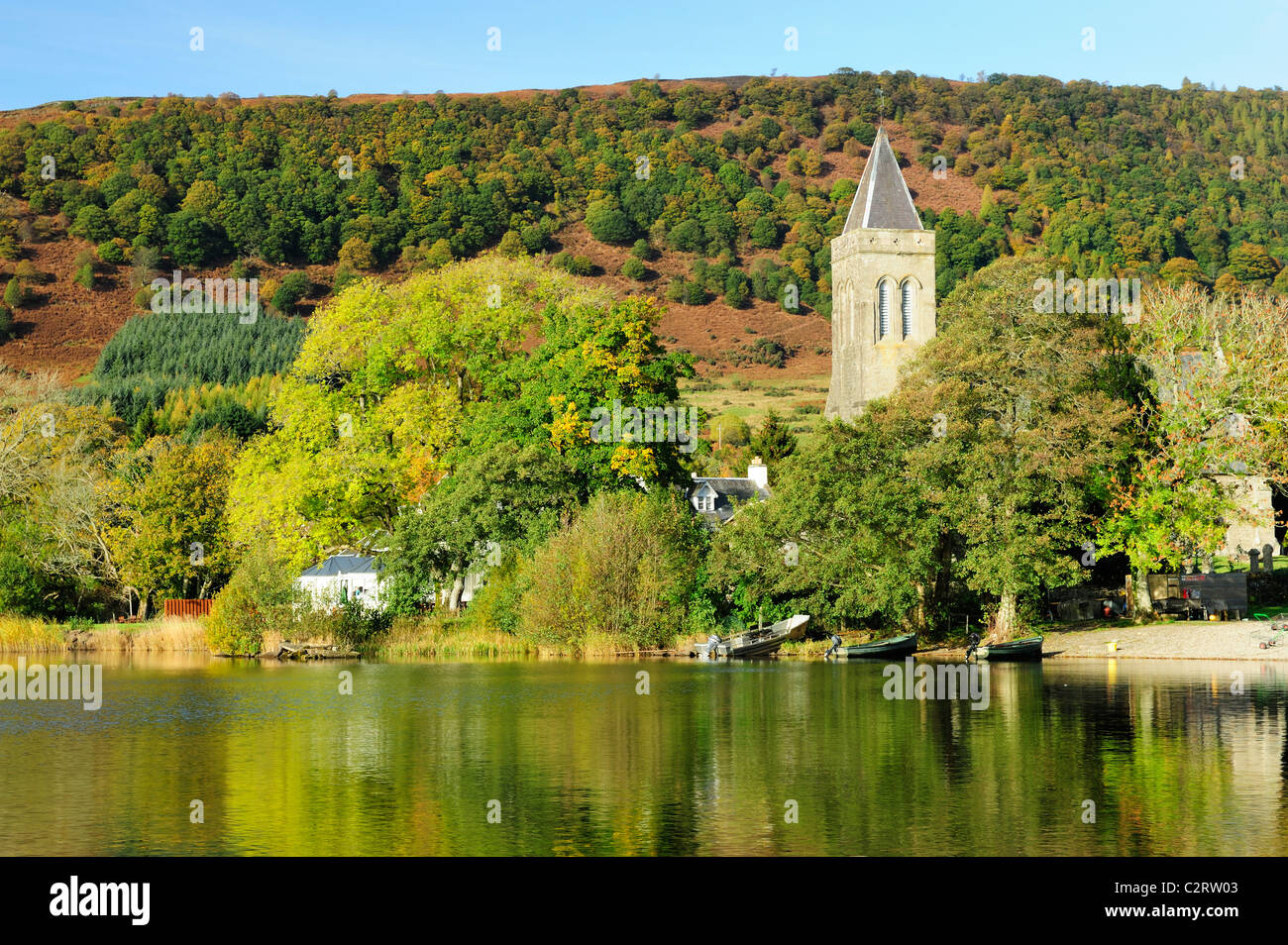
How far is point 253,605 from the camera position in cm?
5116

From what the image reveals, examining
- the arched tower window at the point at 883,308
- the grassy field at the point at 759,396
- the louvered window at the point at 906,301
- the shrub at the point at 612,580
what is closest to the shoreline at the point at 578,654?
the shrub at the point at 612,580

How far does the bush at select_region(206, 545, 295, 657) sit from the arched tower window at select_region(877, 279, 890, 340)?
45.4 m

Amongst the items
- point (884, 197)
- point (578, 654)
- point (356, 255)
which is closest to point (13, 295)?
point (356, 255)

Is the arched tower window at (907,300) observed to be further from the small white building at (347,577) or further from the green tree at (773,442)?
the small white building at (347,577)

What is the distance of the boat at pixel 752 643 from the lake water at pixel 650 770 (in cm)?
1167

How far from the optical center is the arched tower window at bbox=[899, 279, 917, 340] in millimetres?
85625

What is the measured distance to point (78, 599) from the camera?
62.5 m

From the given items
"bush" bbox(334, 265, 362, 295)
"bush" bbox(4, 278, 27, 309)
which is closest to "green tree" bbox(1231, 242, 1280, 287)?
"bush" bbox(334, 265, 362, 295)

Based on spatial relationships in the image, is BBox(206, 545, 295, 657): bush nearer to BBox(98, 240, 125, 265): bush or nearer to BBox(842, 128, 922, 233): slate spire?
BBox(842, 128, 922, 233): slate spire
